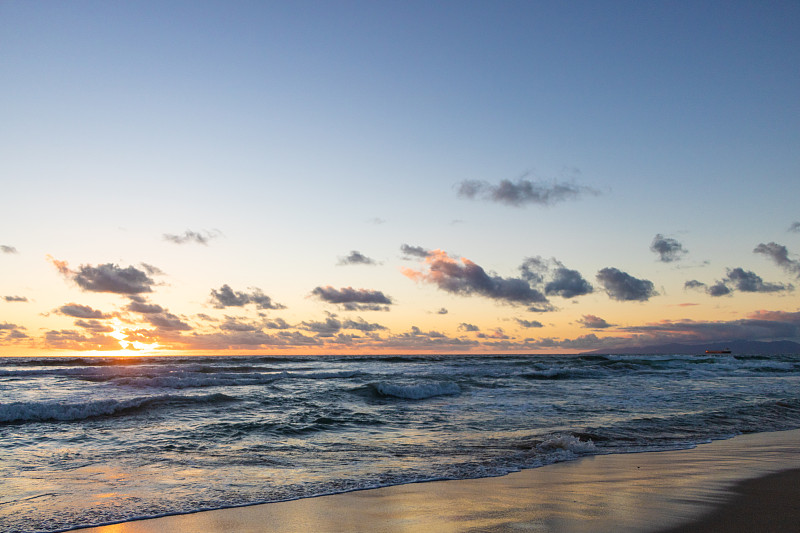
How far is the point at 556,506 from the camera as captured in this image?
638 centimetres

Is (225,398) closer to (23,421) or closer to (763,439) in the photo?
(23,421)

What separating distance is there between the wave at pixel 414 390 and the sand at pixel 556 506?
A: 14334mm

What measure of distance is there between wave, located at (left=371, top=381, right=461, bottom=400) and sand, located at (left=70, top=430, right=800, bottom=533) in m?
14.3

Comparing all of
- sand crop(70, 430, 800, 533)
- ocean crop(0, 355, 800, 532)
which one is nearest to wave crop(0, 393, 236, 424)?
ocean crop(0, 355, 800, 532)

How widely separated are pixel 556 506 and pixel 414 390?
17474 mm

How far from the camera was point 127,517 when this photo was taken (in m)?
6.09

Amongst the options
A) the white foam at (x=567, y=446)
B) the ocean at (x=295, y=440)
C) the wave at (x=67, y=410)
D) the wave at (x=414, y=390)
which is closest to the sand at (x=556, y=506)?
the ocean at (x=295, y=440)

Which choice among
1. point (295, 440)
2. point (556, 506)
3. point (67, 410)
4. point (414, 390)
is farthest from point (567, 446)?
point (67, 410)

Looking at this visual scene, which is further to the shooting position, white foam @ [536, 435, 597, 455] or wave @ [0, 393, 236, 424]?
wave @ [0, 393, 236, 424]

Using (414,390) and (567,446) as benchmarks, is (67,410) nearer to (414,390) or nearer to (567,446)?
(414,390)

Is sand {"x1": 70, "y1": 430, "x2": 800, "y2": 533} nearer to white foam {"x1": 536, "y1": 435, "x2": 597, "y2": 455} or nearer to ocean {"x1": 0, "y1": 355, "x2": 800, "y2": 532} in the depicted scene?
ocean {"x1": 0, "y1": 355, "x2": 800, "y2": 532}

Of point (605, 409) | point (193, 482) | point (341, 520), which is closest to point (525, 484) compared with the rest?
point (341, 520)

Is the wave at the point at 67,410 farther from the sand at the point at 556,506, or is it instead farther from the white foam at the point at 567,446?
the white foam at the point at 567,446

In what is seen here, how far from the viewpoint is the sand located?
18.4 feet
